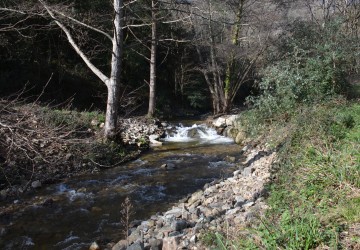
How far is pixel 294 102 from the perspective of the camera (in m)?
9.40

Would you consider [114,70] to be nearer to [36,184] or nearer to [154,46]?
[36,184]

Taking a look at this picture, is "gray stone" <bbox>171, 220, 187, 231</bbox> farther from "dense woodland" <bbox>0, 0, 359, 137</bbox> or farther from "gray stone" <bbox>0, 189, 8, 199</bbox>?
"dense woodland" <bbox>0, 0, 359, 137</bbox>

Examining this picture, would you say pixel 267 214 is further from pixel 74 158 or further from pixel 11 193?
pixel 74 158

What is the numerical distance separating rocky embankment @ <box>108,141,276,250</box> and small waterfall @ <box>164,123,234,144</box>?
5.55 meters

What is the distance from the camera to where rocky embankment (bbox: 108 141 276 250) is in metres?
4.12

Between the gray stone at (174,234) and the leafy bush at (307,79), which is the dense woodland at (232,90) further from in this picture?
the gray stone at (174,234)

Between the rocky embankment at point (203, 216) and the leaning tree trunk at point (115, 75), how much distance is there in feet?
13.3

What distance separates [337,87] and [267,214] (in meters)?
7.63

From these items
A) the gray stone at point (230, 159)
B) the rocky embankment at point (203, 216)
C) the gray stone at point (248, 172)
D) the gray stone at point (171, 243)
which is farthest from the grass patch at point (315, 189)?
the gray stone at point (230, 159)

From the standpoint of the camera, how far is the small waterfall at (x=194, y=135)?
488 inches

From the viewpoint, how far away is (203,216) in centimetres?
489

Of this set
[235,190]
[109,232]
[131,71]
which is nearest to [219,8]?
[131,71]

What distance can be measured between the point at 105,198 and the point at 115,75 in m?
3.97

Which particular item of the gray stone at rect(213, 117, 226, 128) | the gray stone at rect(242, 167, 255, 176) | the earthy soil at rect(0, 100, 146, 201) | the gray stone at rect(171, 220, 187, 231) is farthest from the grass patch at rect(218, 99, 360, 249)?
the gray stone at rect(213, 117, 226, 128)
